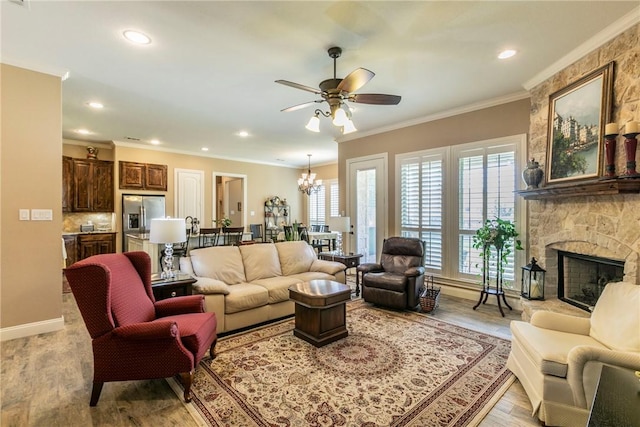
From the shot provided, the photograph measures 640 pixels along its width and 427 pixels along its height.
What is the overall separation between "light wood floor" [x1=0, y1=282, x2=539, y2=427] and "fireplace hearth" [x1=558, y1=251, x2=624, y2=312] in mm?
1585

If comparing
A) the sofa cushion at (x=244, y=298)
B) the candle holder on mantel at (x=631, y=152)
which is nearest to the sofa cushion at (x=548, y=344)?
the candle holder on mantel at (x=631, y=152)

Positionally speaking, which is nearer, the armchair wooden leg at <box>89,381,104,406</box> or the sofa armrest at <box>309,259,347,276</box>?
the armchair wooden leg at <box>89,381,104,406</box>

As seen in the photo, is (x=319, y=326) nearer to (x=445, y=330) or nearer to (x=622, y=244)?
(x=445, y=330)

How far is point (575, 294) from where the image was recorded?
3330mm

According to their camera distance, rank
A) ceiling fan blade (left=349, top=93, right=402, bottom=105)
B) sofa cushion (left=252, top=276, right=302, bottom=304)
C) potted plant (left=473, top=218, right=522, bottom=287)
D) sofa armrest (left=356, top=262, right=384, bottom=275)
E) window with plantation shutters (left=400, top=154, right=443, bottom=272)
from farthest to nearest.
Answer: window with plantation shutters (left=400, top=154, right=443, bottom=272) → sofa armrest (left=356, top=262, right=384, bottom=275) → potted plant (left=473, top=218, right=522, bottom=287) → sofa cushion (left=252, top=276, right=302, bottom=304) → ceiling fan blade (left=349, top=93, right=402, bottom=105)

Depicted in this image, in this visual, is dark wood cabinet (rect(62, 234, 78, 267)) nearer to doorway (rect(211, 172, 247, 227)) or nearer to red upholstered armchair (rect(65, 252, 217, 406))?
doorway (rect(211, 172, 247, 227))

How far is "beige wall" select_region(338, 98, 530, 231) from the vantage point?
4.16 metres

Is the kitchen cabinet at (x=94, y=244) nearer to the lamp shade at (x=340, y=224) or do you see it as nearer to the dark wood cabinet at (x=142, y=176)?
the dark wood cabinet at (x=142, y=176)

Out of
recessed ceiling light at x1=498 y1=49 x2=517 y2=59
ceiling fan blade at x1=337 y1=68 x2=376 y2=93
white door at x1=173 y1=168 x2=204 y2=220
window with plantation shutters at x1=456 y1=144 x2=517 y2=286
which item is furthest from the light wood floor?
white door at x1=173 y1=168 x2=204 y2=220

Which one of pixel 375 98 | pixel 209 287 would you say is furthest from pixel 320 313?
pixel 375 98

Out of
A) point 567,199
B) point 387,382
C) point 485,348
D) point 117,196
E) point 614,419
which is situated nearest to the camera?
point 614,419

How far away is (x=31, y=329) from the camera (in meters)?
3.26

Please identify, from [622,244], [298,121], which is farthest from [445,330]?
[298,121]

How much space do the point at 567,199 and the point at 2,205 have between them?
601 centimetres
